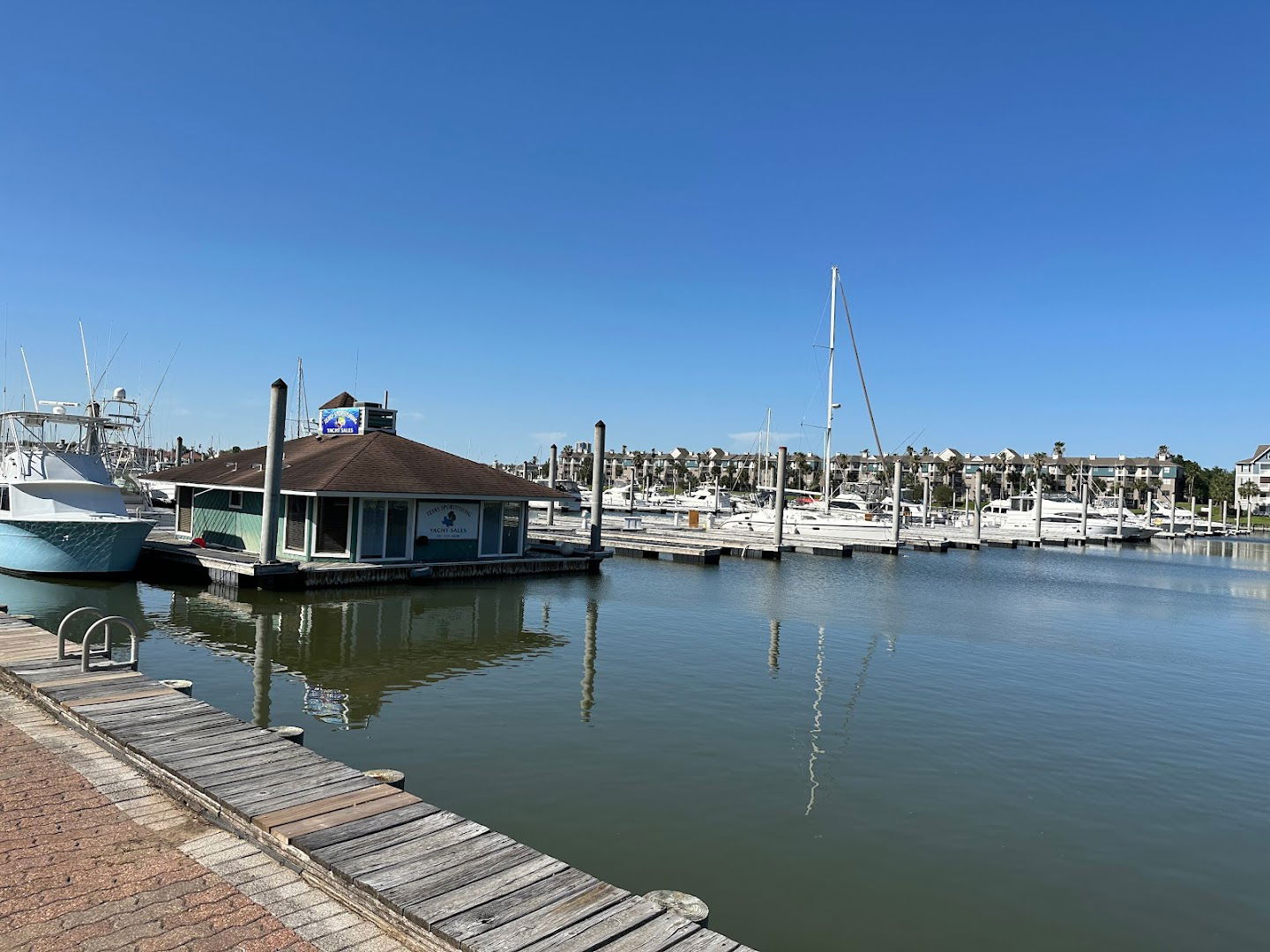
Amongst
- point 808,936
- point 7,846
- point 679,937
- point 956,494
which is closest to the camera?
point 679,937

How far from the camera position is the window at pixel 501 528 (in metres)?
30.2

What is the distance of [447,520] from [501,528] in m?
2.46

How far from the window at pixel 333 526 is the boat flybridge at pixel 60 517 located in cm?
501

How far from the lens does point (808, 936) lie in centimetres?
707

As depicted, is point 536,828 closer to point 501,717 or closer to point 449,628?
point 501,717

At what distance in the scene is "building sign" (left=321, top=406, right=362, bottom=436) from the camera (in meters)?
32.7

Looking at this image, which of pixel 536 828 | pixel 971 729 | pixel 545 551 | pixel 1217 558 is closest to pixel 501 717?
pixel 536 828

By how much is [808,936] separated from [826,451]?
45.5m

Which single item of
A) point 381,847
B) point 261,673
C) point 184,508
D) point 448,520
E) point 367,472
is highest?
point 367,472

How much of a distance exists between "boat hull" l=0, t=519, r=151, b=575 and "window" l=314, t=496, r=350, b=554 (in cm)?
502

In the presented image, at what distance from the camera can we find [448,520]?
29.0 metres

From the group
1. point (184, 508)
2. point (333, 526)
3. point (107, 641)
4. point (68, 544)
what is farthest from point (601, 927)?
point (184, 508)

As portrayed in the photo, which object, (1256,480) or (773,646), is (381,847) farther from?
(1256,480)

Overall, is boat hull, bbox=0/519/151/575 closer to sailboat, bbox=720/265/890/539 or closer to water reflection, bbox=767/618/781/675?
water reflection, bbox=767/618/781/675
